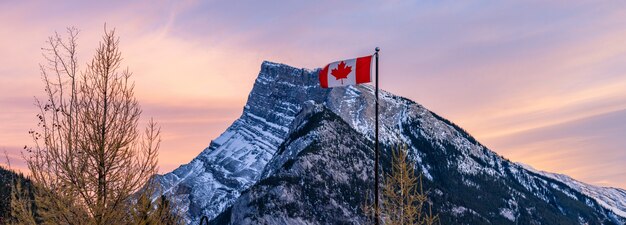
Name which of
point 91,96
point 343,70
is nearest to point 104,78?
point 91,96

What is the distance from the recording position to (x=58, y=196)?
76.1 feet

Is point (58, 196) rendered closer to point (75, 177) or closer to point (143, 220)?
point (75, 177)

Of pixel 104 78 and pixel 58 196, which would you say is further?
pixel 104 78

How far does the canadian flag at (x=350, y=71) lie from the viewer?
30.8 meters

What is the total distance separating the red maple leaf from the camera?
31578 mm

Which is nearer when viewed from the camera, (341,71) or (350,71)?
(350,71)

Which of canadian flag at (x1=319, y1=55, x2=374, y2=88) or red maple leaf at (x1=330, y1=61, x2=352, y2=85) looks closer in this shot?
canadian flag at (x1=319, y1=55, x2=374, y2=88)

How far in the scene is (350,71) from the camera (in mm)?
31359

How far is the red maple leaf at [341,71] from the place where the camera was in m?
31.6

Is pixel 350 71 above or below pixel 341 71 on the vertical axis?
below

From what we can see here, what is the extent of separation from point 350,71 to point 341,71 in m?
0.71

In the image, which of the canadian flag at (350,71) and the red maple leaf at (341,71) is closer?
the canadian flag at (350,71)

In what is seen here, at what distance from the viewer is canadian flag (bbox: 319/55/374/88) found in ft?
101

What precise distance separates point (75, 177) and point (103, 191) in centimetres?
100
